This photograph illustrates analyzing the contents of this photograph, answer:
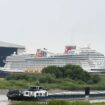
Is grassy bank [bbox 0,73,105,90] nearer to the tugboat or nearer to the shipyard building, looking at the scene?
the tugboat

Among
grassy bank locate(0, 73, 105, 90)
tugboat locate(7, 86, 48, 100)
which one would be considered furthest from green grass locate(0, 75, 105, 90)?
tugboat locate(7, 86, 48, 100)

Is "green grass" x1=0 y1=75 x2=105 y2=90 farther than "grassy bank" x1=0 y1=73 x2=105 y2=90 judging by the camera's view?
No

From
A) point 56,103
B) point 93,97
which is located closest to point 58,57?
point 93,97

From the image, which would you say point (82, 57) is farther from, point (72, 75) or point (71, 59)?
point (72, 75)

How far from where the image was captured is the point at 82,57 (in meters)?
138

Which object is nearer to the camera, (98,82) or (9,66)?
(98,82)

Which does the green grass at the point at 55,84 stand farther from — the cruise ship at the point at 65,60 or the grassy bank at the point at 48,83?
the cruise ship at the point at 65,60

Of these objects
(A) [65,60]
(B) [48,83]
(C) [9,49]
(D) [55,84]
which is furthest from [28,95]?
(C) [9,49]

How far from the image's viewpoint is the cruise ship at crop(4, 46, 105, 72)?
137 meters

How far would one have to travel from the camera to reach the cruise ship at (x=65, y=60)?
449 feet

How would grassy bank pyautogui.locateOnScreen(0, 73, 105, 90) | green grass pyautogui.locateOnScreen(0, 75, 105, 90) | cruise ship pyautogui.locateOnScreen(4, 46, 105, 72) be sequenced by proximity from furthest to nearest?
cruise ship pyautogui.locateOnScreen(4, 46, 105, 72) → grassy bank pyautogui.locateOnScreen(0, 73, 105, 90) → green grass pyautogui.locateOnScreen(0, 75, 105, 90)

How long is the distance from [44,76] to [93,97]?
38.6m

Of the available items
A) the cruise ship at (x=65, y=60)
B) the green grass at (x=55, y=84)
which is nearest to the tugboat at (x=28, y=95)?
the green grass at (x=55, y=84)

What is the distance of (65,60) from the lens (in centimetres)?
13912
